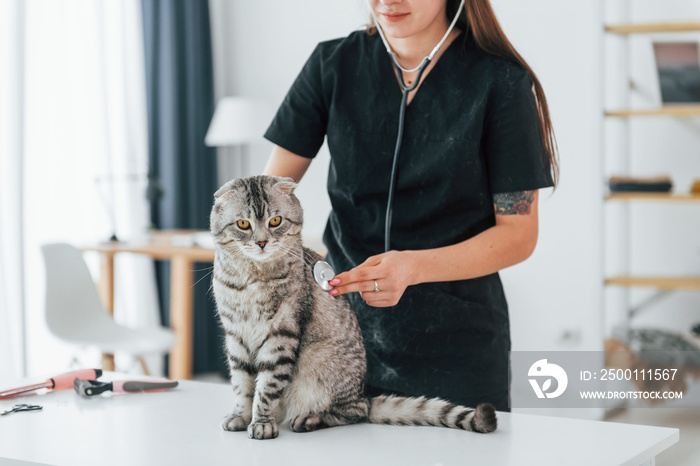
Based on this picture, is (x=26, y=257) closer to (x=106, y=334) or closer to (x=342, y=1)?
(x=106, y=334)

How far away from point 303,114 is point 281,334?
50cm

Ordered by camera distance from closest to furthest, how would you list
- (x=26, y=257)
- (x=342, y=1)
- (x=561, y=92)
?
1. (x=26, y=257)
2. (x=561, y=92)
3. (x=342, y=1)

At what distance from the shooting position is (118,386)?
4.13 feet

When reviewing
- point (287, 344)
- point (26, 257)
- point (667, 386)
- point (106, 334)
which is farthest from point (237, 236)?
point (667, 386)

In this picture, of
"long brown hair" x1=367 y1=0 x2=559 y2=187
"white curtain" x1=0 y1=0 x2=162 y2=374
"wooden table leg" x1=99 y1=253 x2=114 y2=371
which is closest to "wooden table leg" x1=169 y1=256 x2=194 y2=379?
"wooden table leg" x1=99 y1=253 x2=114 y2=371

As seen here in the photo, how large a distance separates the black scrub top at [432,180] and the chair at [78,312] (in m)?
1.56

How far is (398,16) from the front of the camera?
1.23 metres

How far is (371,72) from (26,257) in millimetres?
2308

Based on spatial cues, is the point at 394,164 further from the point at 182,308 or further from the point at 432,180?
the point at 182,308

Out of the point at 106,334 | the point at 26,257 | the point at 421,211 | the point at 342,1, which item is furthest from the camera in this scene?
the point at 342,1

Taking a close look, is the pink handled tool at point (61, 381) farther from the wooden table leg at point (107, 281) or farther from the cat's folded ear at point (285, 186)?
the wooden table leg at point (107, 281)

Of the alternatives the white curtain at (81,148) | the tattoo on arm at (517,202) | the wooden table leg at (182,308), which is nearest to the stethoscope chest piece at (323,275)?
the tattoo on arm at (517,202)

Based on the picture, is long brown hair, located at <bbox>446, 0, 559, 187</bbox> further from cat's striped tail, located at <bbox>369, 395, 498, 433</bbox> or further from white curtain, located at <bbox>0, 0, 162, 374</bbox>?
white curtain, located at <bbox>0, 0, 162, 374</bbox>

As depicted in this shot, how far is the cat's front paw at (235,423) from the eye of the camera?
1038mm
